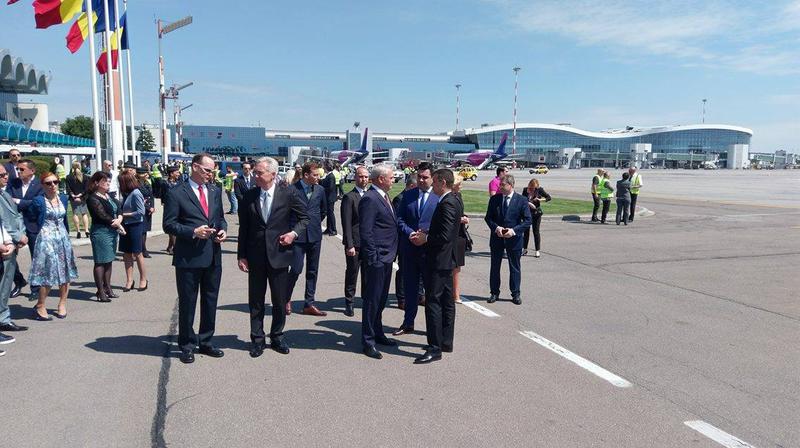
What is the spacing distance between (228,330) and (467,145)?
485 ft

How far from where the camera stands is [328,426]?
3.86 metres

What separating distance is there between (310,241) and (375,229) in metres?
1.91

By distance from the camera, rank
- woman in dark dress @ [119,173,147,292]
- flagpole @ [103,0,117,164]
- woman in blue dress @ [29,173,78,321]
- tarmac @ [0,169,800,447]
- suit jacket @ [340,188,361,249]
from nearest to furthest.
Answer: tarmac @ [0,169,800,447], woman in blue dress @ [29,173,78,321], suit jacket @ [340,188,361,249], woman in dark dress @ [119,173,147,292], flagpole @ [103,0,117,164]

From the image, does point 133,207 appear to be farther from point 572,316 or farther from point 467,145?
point 467,145

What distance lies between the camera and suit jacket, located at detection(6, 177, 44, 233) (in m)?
6.87

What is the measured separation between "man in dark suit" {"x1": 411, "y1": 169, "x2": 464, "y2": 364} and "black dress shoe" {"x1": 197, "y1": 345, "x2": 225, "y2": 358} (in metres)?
1.89

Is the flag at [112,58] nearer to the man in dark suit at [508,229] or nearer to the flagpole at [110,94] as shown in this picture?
the flagpole at [110,94]

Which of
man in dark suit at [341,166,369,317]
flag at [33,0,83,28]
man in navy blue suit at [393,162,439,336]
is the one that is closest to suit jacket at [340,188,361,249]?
man in dark suit at [341,166,369,317]

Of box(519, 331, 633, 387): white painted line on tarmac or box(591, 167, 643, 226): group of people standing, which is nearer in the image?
box(519, 331, 633, 387): white painted line on tarmac

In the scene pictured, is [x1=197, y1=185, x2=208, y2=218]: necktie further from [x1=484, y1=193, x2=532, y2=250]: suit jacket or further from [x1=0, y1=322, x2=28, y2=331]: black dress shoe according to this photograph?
[x1=484, y1=193, x2=532, y2=250]: suit jacket

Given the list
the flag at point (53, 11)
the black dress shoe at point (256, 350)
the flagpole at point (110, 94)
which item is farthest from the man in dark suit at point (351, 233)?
the flagpole at point (110, 94)

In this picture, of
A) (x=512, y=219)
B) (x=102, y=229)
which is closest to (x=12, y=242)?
(x=102, y=229)

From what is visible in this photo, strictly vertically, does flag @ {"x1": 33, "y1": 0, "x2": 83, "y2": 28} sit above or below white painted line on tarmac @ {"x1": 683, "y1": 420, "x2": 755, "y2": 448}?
above

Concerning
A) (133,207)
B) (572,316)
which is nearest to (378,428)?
(572,316)
